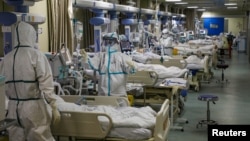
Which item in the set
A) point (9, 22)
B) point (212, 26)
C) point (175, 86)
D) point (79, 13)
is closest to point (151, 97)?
point (175, 86)

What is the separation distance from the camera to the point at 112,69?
509cm

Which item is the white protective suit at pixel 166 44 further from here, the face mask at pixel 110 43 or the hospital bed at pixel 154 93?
the face mask at pixel 110 43

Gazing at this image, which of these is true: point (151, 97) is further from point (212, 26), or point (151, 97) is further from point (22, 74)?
point (212, 26)

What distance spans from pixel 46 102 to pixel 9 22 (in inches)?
42.4

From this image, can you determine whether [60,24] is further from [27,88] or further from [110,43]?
[27,88]

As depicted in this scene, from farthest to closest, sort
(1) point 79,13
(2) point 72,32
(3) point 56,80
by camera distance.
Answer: (1) point 79,13 → (2) point 72,32 → (3) point 56,80

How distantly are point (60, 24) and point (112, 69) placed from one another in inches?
81.0

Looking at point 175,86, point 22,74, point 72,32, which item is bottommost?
point 175,86

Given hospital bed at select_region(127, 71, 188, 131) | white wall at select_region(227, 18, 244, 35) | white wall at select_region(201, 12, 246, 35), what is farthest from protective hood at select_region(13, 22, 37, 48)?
white wall at select_region(227, 18, 244, 35)

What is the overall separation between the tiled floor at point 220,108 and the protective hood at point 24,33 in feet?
9.20

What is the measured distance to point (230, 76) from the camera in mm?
11836

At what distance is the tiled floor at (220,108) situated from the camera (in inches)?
225

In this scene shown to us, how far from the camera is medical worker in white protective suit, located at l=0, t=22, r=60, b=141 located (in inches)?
131

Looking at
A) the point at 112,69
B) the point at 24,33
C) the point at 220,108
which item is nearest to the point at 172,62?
the point at 220,108
